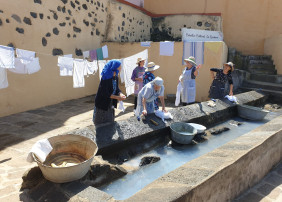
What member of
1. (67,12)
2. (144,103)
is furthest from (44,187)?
(67,12)

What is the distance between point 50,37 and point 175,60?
151 inches

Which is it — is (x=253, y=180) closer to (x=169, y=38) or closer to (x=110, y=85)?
(x=110, y=85)

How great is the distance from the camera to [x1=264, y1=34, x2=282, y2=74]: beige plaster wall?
845cm

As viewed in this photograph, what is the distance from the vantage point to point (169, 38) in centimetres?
992

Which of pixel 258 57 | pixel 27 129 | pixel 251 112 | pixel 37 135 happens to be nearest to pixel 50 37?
pixel 27 129

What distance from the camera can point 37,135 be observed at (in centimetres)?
418

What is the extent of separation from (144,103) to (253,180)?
6.06ft

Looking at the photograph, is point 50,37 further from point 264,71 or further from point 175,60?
point 264,71

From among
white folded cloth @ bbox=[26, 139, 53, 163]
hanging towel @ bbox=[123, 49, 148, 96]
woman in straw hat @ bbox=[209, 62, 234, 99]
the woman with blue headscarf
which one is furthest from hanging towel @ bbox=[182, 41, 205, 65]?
white folded cloth @ bbox=[26, 139, 53, 163]

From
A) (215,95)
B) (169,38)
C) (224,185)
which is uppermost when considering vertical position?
(169,38)

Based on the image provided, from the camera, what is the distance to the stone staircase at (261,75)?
700cm

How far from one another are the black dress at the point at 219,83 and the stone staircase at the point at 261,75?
96.4 inches

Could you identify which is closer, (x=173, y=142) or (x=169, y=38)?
(x=173, y=142)

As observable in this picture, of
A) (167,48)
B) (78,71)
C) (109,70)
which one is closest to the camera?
(109,70)
